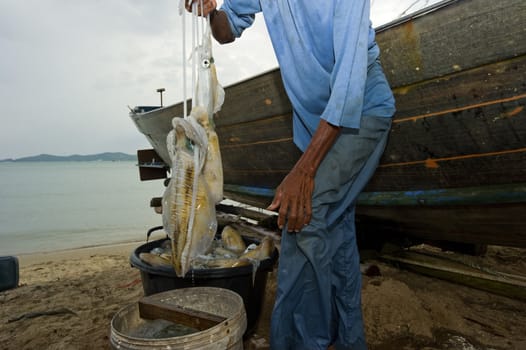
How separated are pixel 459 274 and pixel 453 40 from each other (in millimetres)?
1724

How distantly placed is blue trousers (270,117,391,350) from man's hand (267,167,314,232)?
0.13 ft

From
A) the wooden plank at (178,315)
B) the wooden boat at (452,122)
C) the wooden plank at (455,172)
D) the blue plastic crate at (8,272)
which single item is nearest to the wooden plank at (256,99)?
the wooden boat at (452,122)

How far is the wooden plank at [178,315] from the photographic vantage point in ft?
4.30

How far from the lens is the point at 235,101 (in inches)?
115

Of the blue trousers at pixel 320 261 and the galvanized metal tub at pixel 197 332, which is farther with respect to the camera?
the blue trousers at pixel 320 261

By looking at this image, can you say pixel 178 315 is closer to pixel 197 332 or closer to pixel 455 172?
pixel 197 332

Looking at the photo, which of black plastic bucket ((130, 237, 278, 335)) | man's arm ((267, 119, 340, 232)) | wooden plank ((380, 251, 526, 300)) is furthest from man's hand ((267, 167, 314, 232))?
wooden plank ((380, 251, 526, 300))

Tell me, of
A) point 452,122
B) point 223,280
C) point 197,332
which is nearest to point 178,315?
point 197,332

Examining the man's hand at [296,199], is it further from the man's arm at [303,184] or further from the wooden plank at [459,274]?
the wooden plank at [459,274]

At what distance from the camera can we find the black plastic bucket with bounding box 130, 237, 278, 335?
1.79m

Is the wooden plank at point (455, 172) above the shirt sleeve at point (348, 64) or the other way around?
the other way around

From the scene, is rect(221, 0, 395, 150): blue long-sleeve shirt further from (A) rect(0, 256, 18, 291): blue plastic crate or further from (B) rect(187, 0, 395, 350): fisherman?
(A) rect(0, 256, 18, 291): blue plastic crate

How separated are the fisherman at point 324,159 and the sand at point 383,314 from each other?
63 centimetres

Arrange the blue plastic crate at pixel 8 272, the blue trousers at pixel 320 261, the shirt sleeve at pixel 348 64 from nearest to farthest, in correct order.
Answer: the shirt sleeve at pixel 348 64
the blue trousers at pixel 320 261
the blue plastic crate at pixel 8 272
